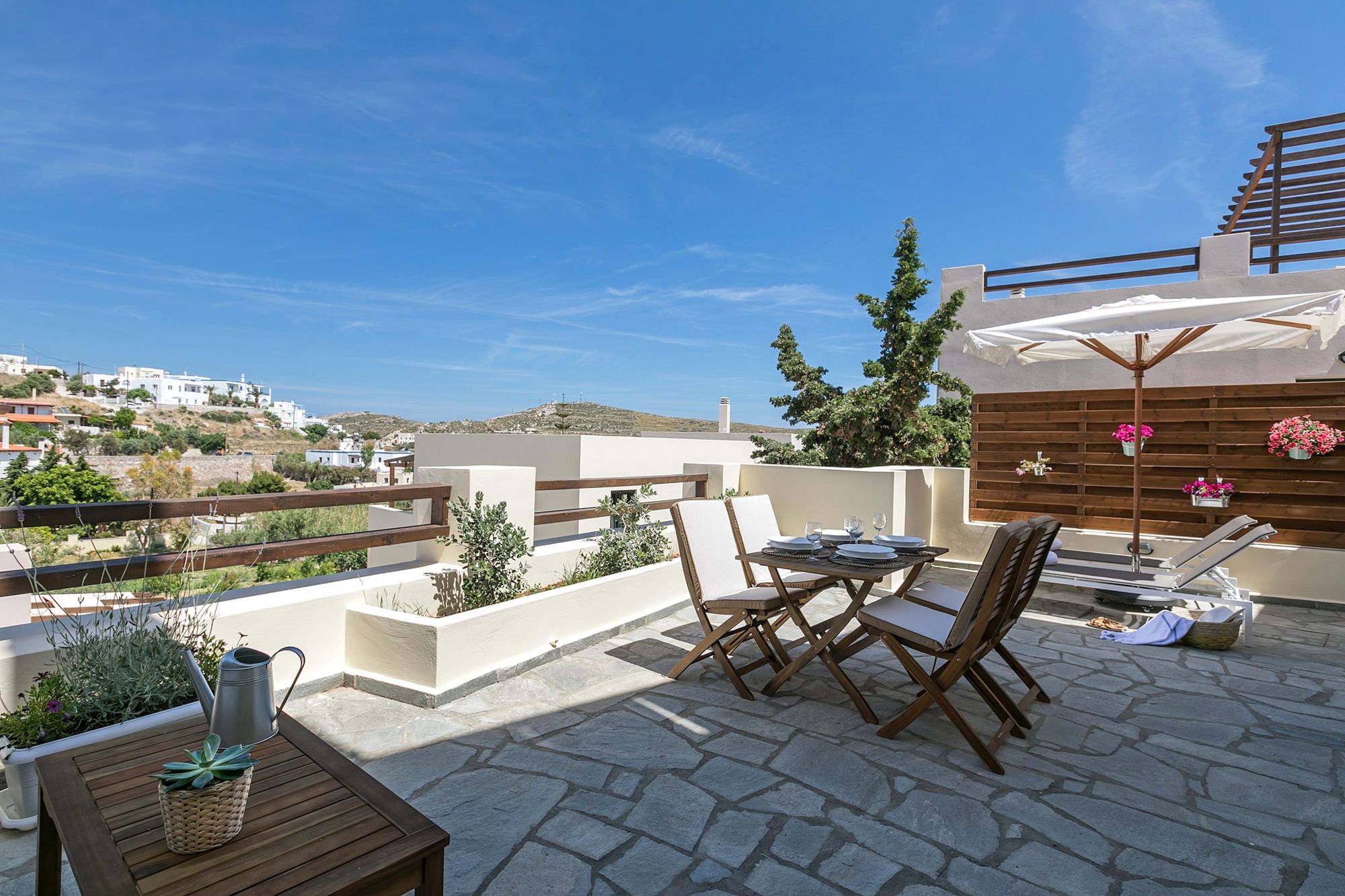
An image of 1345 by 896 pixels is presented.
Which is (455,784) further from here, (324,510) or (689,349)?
(689,349)

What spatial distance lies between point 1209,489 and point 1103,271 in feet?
17.4

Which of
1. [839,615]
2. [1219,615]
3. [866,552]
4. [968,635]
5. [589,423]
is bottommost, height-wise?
[1219,615]

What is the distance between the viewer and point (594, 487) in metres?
5.76

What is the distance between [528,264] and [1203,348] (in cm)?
3058

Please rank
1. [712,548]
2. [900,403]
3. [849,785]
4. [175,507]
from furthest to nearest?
[900,403] → [712,548] → [175,507] → [849,785]

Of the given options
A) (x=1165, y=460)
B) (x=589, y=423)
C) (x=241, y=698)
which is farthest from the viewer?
(x=589, y=423)

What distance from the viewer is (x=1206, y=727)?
3102 mm

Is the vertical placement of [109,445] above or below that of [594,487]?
below

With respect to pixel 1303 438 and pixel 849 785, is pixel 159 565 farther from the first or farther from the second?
pixel 1303 438

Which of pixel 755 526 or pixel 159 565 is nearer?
pixel 159 565

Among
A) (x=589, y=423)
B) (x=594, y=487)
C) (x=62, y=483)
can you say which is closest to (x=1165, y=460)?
(x=594, y=487)

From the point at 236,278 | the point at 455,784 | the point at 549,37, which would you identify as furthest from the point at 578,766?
the point at 236,278

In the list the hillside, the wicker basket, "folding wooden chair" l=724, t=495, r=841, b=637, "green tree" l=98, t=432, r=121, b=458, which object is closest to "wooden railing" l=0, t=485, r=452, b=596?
"folding wooden chair" l=724, t=495, r=841, b=637

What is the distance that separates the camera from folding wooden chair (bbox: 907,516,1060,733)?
299cm
